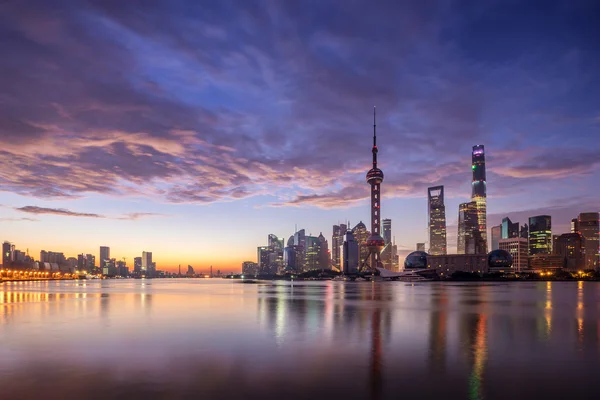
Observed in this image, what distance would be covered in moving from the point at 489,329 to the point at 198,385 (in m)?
28.2

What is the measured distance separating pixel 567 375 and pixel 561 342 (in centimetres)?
1170

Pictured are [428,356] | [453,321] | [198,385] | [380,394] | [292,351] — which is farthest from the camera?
[453,321]

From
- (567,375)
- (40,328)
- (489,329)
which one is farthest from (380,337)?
(40,328)

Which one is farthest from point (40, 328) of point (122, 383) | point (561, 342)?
Answer: point (561, 342)

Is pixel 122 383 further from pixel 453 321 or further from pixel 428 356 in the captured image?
pixel 453 321

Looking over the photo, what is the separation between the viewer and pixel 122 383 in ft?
67.4

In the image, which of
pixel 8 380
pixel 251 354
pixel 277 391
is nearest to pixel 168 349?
pixel 251 354

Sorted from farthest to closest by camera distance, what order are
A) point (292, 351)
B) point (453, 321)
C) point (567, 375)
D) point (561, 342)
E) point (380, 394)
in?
point (453, 321), point (561, 342), point (292, 351), point (567, 375), point (380, 394)

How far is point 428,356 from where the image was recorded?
26906 mm

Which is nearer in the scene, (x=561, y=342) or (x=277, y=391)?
(x=277, y=391)

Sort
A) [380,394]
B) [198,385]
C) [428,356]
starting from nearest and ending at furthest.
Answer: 1. [380,394]
2. [198,385]
3. [428,356]

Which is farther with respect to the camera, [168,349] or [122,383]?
[168,349]

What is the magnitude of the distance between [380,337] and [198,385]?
18.0m

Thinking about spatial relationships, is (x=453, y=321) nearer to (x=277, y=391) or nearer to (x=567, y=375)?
(x=567, y=375)
